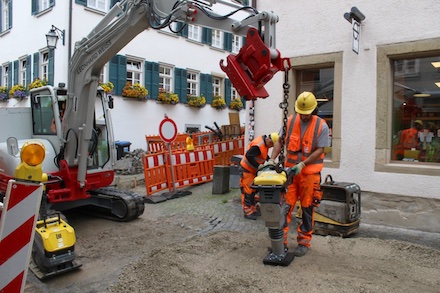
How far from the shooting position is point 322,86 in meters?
7.69

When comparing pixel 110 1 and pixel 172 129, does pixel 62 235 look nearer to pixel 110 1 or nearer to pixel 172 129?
pixel 172 129

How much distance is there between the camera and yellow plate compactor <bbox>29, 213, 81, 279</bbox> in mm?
4129

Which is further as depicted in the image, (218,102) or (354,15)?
(218,102)

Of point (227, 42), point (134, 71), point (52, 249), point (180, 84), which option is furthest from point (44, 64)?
point (52, 249)

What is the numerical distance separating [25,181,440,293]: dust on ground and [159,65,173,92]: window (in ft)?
40.6

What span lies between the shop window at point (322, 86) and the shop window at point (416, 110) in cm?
113

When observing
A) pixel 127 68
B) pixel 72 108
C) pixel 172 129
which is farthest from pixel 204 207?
pixel 127 68

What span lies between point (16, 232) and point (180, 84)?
15.9 m

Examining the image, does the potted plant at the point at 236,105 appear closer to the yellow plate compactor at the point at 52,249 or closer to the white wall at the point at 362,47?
the white wall at the point at 362,47

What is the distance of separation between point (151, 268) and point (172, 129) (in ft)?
16.8

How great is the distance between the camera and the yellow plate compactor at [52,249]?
163 inches

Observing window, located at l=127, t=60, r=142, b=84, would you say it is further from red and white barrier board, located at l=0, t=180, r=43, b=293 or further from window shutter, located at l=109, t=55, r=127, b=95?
red and white barrier board, located at l=0, t=180, r=43, b=293

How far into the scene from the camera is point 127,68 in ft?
51.8

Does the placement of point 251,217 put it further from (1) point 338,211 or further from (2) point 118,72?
(2) point 118,72
